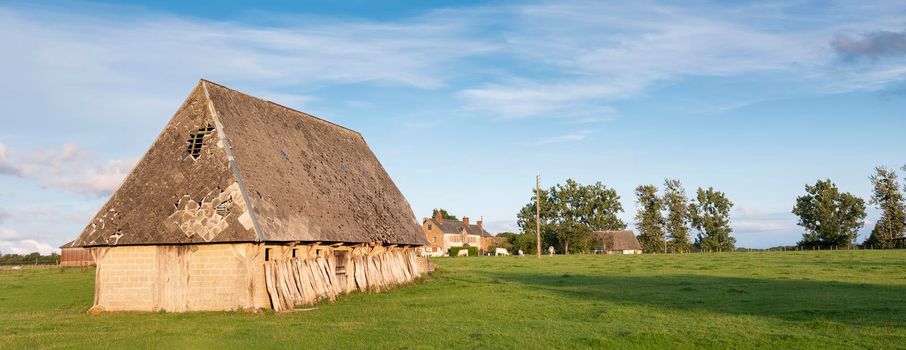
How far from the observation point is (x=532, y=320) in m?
21.0

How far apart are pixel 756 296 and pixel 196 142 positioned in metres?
21.1

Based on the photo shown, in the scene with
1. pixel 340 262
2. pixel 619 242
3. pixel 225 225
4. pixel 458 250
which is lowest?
pixel 340 262

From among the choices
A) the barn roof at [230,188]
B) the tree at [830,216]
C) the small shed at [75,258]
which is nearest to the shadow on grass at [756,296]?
the barn roof at [230,188]

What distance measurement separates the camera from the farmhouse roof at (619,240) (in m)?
132

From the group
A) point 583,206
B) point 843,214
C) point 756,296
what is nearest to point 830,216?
point 843,214

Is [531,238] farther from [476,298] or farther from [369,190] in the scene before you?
[476,298]

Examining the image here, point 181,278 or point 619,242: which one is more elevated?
point 619,242

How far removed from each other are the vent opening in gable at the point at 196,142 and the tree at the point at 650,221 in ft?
352

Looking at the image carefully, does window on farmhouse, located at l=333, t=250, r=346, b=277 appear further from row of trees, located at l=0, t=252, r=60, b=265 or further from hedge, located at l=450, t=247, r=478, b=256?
hedge, located at l=450, t=247, r=478, b=256

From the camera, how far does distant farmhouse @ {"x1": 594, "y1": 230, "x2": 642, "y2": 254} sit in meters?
131

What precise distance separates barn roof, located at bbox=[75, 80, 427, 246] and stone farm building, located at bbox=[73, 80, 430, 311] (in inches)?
1.8

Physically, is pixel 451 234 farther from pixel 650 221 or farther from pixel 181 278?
pixel 181 278

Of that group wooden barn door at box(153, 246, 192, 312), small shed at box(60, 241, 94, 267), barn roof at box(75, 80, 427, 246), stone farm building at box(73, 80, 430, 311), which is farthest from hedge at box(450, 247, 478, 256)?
wooden barn door at box(153, 246, 192, 312)

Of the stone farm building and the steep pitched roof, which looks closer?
the stone farm building
